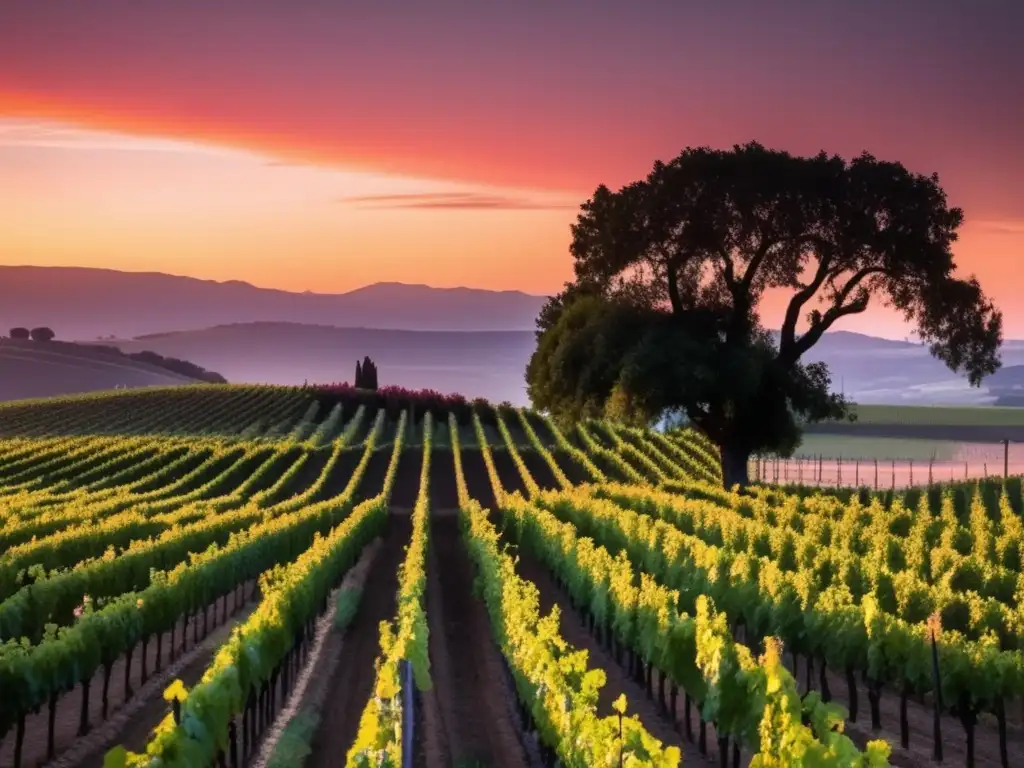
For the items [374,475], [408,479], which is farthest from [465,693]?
[374,475]

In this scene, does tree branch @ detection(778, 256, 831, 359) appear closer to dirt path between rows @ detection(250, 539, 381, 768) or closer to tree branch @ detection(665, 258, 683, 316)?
tree branch @ detection(665, 258, 683, 316)

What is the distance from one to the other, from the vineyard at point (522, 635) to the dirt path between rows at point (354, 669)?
0.08 meters

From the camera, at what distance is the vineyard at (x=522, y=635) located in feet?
52.1

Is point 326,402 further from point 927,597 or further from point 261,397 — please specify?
point 927,597

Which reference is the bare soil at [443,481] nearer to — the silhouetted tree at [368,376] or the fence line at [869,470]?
the fence line at [869,470]

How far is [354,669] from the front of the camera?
76.5 feet

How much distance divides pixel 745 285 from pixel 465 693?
95.8 ft

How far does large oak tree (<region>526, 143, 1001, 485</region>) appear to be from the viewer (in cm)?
4612

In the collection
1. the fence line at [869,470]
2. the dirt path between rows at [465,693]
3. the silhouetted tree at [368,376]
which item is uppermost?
the silhouetted tree at [368,376]

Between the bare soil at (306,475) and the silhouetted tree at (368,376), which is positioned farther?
the silhouetted tree at (368,376)

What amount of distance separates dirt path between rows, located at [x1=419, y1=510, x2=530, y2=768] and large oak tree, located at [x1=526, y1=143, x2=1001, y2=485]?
49.1 ft

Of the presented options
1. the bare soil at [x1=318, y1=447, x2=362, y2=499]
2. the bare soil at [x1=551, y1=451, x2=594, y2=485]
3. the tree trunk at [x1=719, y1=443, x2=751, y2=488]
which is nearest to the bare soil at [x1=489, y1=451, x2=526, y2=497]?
the bare soil at [x1=551, y1=451, x2=594, y2=485]

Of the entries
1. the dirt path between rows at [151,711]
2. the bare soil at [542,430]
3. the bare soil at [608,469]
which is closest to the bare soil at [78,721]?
the dirt path between rows at [151,711]

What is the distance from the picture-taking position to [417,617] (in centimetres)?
1973
